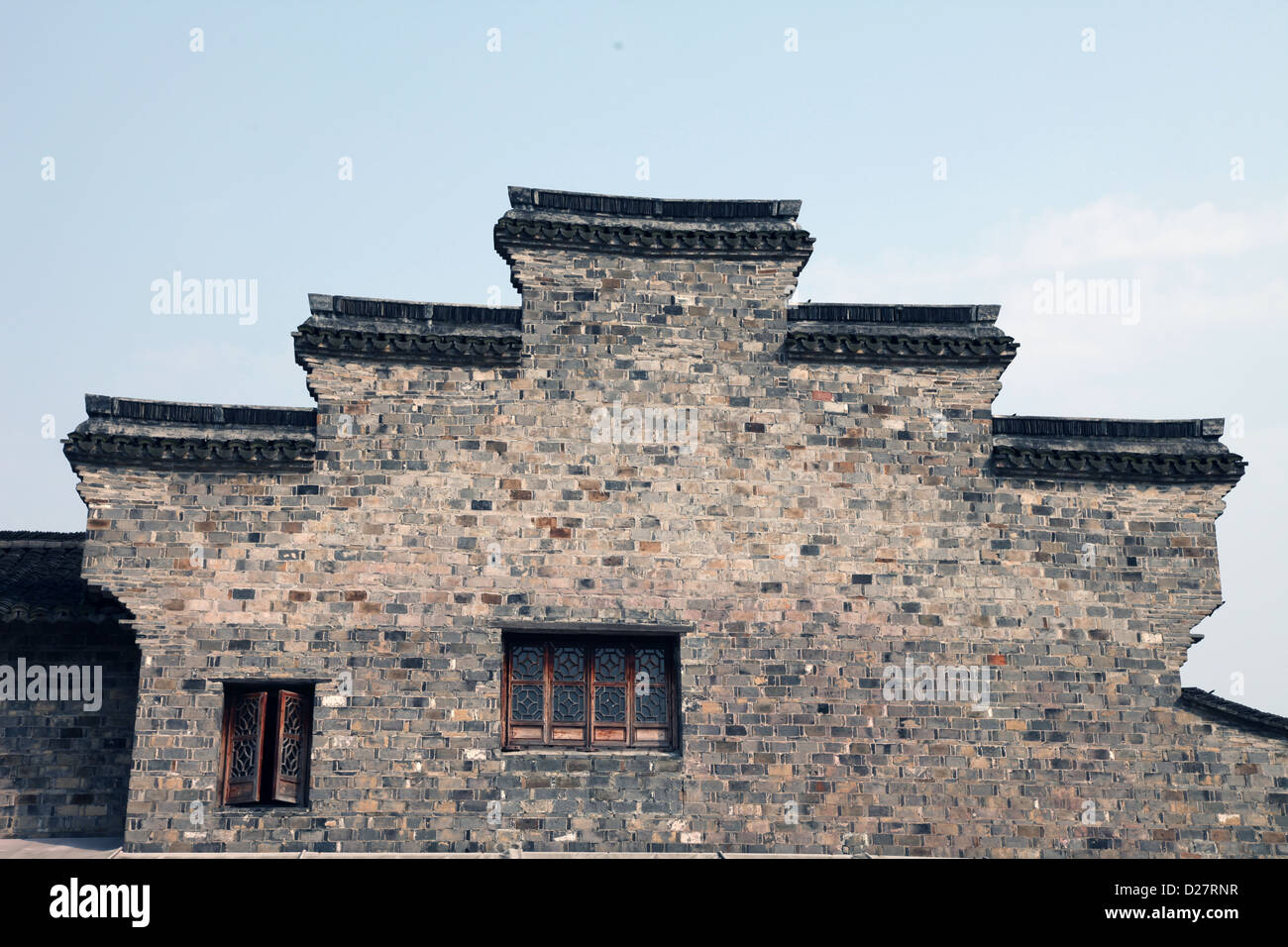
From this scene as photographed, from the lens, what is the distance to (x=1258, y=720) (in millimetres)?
14633

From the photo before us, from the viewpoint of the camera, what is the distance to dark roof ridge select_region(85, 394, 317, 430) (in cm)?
1455

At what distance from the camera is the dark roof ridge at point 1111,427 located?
15.6 metres

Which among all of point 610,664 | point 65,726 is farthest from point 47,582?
point 610,664

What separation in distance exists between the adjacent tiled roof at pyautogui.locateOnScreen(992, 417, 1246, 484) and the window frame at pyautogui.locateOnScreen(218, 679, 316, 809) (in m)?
8.50

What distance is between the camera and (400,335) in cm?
1501

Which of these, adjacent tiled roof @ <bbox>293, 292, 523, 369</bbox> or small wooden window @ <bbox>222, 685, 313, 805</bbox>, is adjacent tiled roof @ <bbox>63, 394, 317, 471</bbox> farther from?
small wooden window @ <bbox>222, 685, 313, 805</bbox>

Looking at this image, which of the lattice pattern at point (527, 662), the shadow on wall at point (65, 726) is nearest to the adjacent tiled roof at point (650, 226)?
the lattice pattern at point (527, 662)

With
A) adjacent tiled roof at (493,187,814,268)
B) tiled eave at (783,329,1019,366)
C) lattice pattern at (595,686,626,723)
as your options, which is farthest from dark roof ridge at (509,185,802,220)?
lattice pattern at (595,686,626,723)

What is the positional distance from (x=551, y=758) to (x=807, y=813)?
9.43 feet

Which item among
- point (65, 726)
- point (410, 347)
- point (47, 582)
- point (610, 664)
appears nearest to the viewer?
point (610, 664)

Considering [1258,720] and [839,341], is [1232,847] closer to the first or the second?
[1258,720]

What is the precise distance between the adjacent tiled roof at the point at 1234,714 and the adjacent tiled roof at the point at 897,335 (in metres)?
4.50

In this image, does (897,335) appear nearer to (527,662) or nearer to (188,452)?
(527,662)

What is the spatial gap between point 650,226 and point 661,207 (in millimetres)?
355
